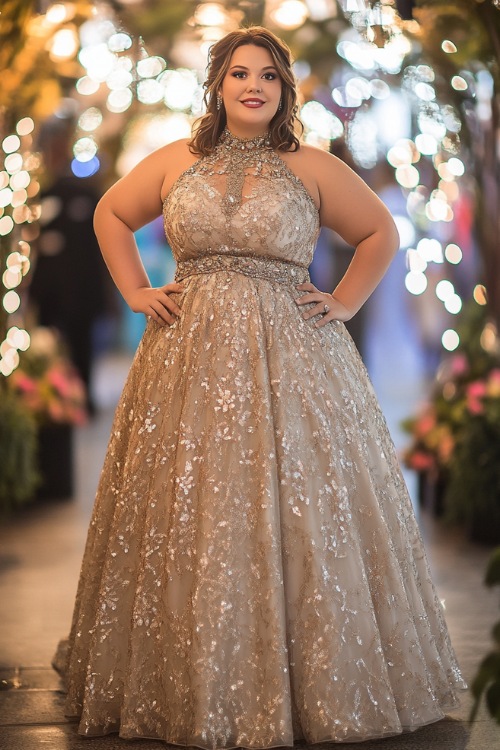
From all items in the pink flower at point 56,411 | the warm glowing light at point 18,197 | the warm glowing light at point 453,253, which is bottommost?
the pink flower at point 56,411

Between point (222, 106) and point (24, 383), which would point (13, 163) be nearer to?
point (222, 106)

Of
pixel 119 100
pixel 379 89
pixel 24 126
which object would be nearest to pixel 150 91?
pixel 119 100

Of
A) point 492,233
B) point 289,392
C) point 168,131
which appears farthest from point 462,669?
point 168,131

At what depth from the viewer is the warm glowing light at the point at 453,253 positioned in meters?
5.37

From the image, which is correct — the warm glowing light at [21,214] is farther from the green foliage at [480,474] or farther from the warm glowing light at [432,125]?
the green foliage at [480,474]

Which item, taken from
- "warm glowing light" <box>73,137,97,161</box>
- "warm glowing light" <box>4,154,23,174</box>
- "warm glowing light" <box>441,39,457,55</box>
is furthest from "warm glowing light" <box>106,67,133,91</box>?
"warm glowing light" <box>441,39,457,55</box>

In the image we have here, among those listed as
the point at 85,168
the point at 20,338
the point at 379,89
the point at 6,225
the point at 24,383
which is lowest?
the point at 24,383

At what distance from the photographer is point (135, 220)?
3178mm

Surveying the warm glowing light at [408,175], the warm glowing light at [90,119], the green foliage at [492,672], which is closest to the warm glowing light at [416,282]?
the warm glowing light at [408,175]

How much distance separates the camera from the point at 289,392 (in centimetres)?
289

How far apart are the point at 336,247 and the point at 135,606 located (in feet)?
23.6

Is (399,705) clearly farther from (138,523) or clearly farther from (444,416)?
(444,416)

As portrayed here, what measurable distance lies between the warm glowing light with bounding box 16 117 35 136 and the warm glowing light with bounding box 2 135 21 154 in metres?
0.08

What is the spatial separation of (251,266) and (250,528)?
68 centimetres
